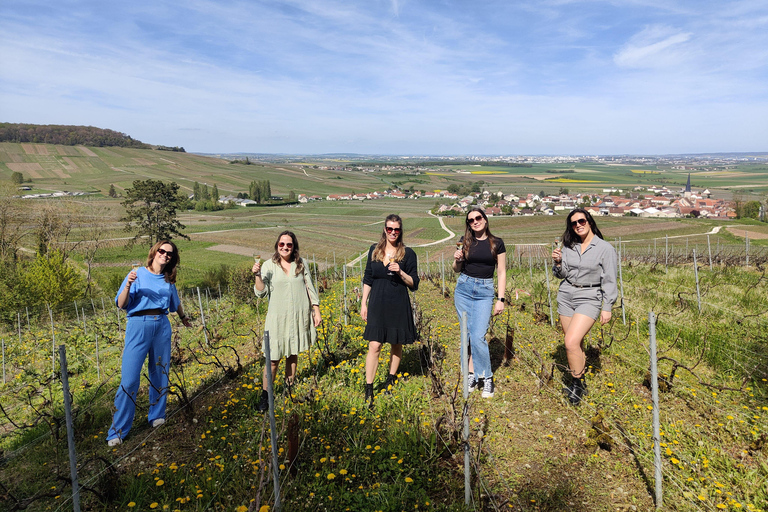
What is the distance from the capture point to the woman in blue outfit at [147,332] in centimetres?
362

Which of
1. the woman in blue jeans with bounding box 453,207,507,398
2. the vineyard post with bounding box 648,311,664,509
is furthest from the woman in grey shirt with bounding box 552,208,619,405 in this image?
the vineyard post with bounding box 648,311,664,509

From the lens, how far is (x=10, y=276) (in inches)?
622

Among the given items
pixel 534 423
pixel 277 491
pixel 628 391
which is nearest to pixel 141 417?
pixel 277 491

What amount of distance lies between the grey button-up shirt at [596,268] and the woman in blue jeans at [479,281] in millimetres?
614

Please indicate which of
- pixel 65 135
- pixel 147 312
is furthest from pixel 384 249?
pixel 65 135

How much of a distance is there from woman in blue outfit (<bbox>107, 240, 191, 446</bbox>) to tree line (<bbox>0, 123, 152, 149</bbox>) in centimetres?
12648

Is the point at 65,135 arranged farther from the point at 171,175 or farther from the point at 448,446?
the point at 448,446

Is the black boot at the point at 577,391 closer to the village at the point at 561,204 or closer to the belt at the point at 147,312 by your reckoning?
the belt at the point at 147,312

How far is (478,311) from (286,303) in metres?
1.83

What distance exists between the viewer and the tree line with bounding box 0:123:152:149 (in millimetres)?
98000

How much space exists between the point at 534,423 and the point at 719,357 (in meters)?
2.71

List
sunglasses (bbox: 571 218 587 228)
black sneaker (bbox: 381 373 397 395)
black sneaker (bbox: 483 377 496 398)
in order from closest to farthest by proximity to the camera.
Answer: sunglasses (bbox: 571 218 587 228) < black sneaker (bbox: 483 377 496 398) < black sneaker (bbox: 381 373 397 395)

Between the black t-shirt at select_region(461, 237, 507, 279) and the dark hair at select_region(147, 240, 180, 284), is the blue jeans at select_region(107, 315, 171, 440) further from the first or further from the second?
the black t-shirt at select_region(461, 237, 507, 279)

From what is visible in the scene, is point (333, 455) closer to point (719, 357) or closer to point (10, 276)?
point (719, 357)
